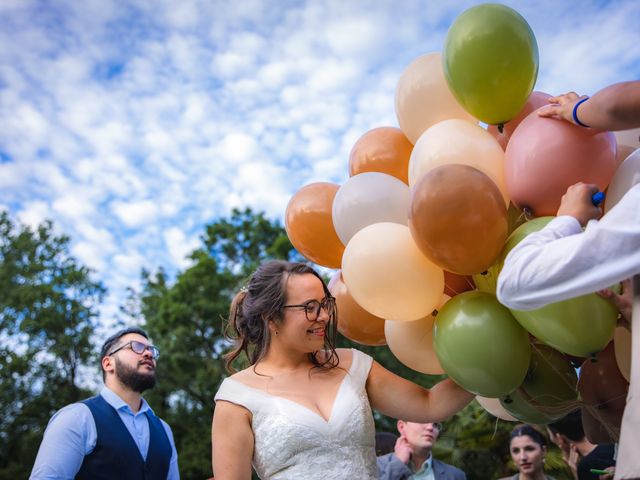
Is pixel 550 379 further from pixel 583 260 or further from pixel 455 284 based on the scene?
pixel 583 260

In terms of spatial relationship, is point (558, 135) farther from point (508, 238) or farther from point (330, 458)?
point (330, 458)

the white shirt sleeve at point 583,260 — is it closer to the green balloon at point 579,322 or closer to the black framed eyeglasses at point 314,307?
the green balloon at point 579,322

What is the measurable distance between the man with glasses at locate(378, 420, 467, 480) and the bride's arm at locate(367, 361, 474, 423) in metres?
2.54

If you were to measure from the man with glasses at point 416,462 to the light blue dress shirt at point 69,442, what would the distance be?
2084 millimetres

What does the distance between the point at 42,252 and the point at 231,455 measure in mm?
21263

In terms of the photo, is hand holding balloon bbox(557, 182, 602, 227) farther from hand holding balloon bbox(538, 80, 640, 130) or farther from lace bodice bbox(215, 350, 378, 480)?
lace bodice bbox(215, 350, 378, 480)

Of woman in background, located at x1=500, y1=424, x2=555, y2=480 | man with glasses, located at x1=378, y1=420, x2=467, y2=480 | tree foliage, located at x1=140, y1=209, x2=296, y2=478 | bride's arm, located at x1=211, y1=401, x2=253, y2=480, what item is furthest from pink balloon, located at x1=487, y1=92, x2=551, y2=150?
tree foliage, located at x1=140, y1=209, x2=296, y2=478

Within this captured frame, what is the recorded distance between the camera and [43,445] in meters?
3.31

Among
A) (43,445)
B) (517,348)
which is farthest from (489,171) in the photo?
(43,445)

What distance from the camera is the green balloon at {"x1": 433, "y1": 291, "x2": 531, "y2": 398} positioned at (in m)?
2.04

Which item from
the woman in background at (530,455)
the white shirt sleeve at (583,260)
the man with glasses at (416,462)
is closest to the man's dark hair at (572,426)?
the woman in background at (530,455)

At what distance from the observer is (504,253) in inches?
80.8

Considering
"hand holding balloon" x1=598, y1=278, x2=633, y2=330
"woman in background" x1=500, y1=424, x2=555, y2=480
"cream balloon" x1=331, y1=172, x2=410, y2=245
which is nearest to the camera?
"hand holding balloon" x1=598, y1=278, x2=633, y2=330

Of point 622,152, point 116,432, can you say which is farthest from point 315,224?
point 116,432
